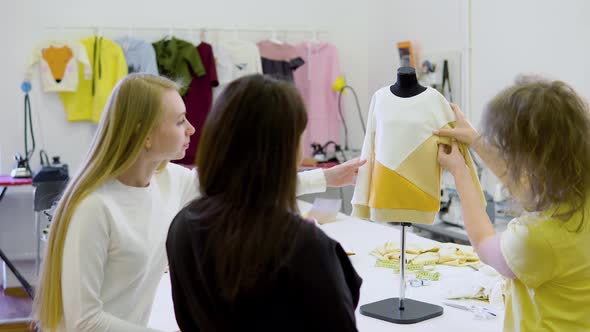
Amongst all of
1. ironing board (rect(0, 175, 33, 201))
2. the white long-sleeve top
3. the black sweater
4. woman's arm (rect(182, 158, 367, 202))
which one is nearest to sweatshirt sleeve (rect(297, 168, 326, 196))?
woman's arm (rect(182, 158, 367, 202))

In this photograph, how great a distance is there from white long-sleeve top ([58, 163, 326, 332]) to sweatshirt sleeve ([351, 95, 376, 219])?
2.00 ft

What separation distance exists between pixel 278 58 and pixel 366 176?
13.0ft

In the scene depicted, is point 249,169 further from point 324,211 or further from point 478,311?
point 324,211

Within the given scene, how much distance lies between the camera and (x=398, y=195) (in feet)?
6.34

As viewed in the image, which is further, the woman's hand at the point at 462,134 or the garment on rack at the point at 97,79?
the garment on rack at the point at 97,79

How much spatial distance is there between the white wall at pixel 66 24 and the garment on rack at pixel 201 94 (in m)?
0.34

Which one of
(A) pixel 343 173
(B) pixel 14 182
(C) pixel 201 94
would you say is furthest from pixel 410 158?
(C) pixel 201 94

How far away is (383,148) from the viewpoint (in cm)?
195

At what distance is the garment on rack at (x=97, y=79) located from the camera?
5320 millimetres

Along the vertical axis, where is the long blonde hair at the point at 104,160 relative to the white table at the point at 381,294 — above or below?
above

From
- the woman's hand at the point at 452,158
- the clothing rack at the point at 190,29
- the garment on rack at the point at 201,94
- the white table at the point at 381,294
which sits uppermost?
the clothing rack at the point at 190,29

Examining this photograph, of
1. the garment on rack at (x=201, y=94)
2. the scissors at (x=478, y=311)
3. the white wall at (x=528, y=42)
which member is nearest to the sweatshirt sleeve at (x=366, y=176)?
the scissors at (x=478, y=311)

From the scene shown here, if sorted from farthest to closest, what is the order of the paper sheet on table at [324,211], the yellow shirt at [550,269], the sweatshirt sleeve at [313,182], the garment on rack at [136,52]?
the garment on rack at [136,52] < the paper sheet on table at [324,211] < the sweatshirt sleeve at [313,182] < the yellow shirt at [550,269]

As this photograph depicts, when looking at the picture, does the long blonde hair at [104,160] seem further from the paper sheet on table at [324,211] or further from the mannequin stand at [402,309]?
the paper sheet on table at [324,211]
